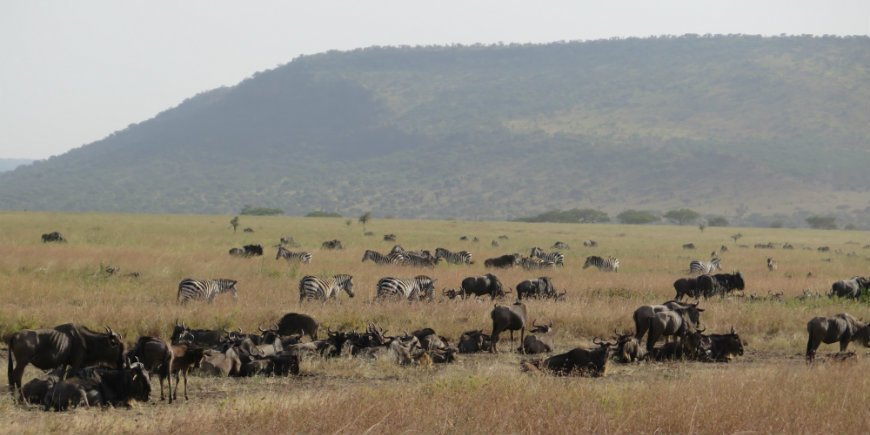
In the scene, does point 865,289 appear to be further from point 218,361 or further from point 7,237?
point 7,237

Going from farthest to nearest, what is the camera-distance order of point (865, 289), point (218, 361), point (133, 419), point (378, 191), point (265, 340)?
point (378, 191) < point (865, 289) < point (265, 340) < point (218, 361) < point (133, 419)

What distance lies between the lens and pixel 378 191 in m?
175

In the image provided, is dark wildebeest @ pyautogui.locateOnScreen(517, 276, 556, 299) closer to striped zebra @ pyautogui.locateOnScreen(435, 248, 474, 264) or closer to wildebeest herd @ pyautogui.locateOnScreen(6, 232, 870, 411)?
wildebeest herd @ pyautogui.locateOnScreen(6, 232, 870, 411)

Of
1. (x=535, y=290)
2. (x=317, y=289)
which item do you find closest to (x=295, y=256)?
(x=317, y=289)

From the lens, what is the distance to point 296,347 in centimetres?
1497

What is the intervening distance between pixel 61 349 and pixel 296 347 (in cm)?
392

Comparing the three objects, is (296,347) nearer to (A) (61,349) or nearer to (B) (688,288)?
(A) (61,349)

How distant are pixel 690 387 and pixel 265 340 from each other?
699 centimetres

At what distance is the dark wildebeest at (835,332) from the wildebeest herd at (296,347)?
0.02 m

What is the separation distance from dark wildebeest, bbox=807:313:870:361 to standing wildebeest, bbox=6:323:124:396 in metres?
11.3

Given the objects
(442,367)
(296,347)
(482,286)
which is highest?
(482,286)

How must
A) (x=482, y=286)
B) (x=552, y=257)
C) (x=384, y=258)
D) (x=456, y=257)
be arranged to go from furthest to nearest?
(x=552, y=257)
(x=456, y=257)
(x=384, y=258)
(x=482, y=286)

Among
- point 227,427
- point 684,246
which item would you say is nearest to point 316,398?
point 227,427

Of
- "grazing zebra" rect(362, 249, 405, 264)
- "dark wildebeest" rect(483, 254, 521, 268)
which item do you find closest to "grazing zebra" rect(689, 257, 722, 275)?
"dark wildebeest" rect(483, 254, 521, 268)
